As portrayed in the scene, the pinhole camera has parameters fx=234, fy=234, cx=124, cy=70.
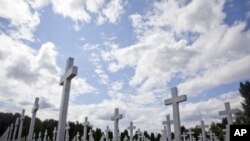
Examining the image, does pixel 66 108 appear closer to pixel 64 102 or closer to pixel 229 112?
pixel 64 102

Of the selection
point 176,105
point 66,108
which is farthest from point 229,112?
point 66,108

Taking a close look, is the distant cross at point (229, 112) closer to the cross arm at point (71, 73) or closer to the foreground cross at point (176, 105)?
the foreground cross at point (176, 105)

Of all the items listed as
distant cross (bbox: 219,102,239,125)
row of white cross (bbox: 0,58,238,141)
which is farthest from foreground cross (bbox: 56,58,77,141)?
distant cross (bbox: 219,102,239,125)

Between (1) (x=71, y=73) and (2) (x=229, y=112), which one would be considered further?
(2) (x=229, y=112)

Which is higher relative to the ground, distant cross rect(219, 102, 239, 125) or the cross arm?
the cross arm

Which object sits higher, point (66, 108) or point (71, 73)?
point (71, 73)

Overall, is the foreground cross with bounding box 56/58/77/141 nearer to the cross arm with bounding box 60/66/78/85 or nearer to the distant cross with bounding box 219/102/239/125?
the cross arm with bounding box 60/66/78/85

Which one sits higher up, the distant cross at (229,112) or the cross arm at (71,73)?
the cross arm at (71,73)

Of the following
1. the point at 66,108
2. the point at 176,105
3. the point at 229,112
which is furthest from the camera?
the point at 229,112

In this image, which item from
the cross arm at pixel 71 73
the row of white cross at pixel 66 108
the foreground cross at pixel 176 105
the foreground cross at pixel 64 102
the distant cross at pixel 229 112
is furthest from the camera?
the distant cross at pixel 229 112

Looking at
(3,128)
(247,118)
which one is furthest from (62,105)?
(3,128)

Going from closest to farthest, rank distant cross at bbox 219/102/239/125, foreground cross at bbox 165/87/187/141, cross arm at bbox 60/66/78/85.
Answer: cross arm at bbox 60/66/78/85, foreground cross at bbox 165/87/187/141, distant cross at bbox 219/102/239/125

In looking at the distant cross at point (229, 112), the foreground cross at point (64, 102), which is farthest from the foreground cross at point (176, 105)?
the foreground cross at point (64, 102)

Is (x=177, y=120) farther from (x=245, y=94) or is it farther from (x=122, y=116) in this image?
(x=245, y=94)
